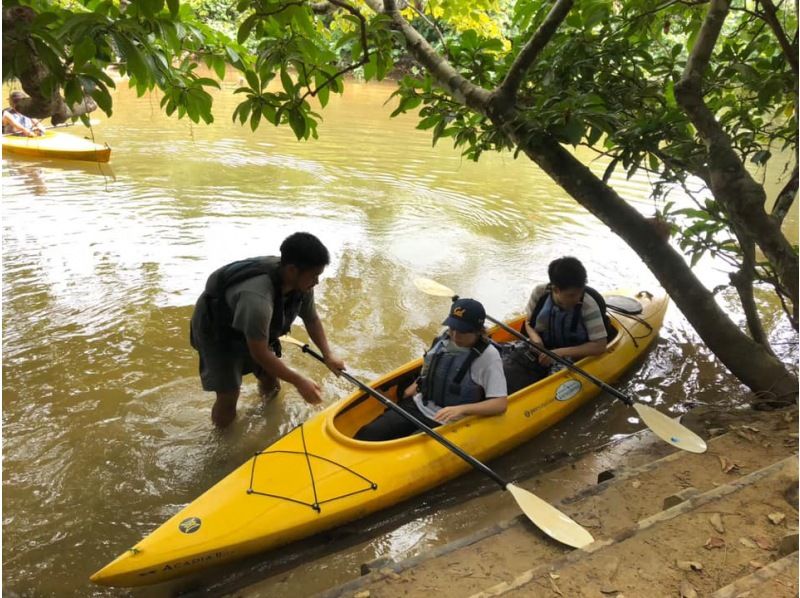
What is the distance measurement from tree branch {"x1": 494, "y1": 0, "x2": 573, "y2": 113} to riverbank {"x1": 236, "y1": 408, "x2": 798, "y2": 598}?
2.16m

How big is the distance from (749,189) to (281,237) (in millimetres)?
5739

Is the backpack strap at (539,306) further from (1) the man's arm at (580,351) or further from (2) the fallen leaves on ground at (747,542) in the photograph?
(2) the fallen leaves on ground at (747,542)

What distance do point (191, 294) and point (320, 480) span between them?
3429mm

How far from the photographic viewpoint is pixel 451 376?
3254 millimetres

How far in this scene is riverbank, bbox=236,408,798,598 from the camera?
192 centimetres

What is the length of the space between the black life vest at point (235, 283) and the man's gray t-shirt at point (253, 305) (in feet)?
0.16

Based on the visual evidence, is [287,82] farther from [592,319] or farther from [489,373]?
[592,319]

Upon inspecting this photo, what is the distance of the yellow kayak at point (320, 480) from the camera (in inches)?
97.7

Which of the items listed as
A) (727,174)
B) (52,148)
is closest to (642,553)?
(727,174)

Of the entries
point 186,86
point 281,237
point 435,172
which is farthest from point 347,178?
point 186,86

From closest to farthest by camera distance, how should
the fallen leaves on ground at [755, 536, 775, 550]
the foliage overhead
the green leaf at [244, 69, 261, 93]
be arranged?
the foliage overhead → the fallen leaves on ground at [755, 536, 775, 550] → the green leaf at [244, 69, 261, 93]

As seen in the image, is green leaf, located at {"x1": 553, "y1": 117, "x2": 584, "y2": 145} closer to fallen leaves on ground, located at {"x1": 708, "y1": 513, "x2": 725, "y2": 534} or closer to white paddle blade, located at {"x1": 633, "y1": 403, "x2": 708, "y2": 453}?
fallen leaves on ground, located at {"x1": 708, "y1": 513, "x2": 725, "y2": 534}

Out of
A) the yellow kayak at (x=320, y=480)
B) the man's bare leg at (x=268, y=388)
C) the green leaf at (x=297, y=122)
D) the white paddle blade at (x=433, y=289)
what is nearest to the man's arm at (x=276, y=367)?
the yellow kayak at (x=320, y=480)

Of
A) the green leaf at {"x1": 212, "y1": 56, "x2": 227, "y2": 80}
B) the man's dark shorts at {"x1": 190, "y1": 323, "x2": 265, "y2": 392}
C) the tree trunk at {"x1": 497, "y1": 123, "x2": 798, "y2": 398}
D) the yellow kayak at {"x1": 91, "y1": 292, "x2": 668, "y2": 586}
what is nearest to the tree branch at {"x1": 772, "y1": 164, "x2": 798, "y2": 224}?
the tree trunk at {"x1": 497, "y1": 123, "x2": 798, "y2": 398}
